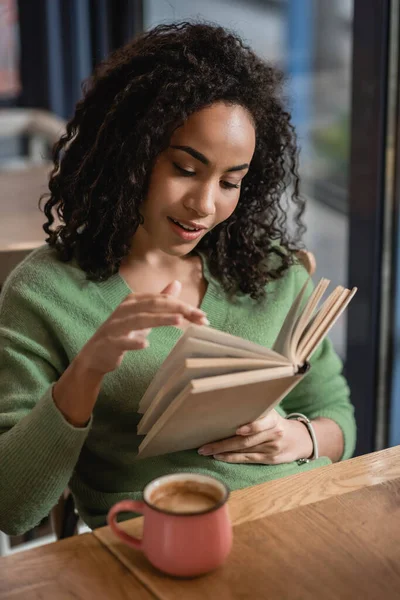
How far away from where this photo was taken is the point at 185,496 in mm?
962

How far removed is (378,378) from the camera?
2.19 meters

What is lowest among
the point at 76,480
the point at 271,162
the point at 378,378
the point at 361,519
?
the point at 378,378

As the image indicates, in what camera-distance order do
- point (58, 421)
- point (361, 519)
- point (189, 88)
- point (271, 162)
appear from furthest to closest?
point (271, 162), point (189, 88), point (58, 421), point (361, 519)

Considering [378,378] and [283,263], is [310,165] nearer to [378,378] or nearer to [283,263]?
[378,378]

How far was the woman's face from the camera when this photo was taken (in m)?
1.31

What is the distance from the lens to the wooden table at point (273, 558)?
0.92 m

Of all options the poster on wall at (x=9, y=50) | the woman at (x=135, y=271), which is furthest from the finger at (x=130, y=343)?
the poster on wall at (x=9, y=50)

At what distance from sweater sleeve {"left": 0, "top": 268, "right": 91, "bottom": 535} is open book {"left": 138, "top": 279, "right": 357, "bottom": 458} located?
0.12 metres

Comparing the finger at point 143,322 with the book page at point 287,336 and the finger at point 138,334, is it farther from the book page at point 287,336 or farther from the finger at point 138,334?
the book page at point 287,336

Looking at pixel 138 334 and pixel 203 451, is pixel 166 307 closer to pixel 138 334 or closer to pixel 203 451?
pixel 138 334

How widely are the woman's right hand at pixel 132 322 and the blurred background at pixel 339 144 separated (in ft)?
2.08

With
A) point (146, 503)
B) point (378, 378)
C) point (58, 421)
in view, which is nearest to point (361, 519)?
point (146, 503)

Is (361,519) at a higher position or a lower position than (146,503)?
lower

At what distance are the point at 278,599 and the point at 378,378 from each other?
1.34 m
